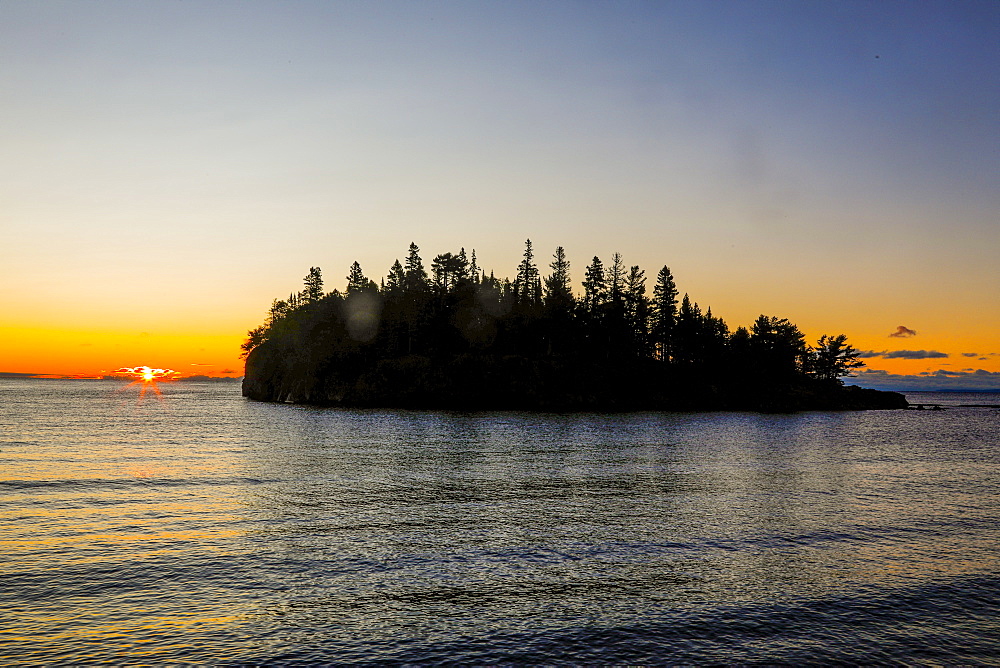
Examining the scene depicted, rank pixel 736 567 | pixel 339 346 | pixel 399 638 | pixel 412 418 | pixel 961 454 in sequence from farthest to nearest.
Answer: pixel 339 346, pixel 412 418, pixel 961 454, pixel 736 567, pixel 399 638

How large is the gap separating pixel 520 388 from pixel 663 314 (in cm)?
5479

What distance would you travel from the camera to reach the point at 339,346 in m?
168

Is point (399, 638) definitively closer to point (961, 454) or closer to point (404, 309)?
point (961, 454)

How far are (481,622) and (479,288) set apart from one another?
17071 centimetres

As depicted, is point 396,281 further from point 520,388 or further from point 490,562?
point 490,562

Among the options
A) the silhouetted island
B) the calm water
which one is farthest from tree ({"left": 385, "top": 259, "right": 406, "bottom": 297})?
the calm water

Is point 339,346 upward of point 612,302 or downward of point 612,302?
downward

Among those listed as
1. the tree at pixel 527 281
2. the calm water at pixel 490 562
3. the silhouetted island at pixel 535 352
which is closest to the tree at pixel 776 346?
the silhouetted island at pixel 535 352

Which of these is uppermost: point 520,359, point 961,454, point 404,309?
point 404,309

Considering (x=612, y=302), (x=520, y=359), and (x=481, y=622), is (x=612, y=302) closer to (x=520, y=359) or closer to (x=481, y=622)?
(x=520, y=359)

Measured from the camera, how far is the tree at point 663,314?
182m

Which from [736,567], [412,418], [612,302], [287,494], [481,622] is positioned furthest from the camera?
[612,302]

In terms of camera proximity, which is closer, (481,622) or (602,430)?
(481,622)

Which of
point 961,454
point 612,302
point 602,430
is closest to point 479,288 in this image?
point 612,302
